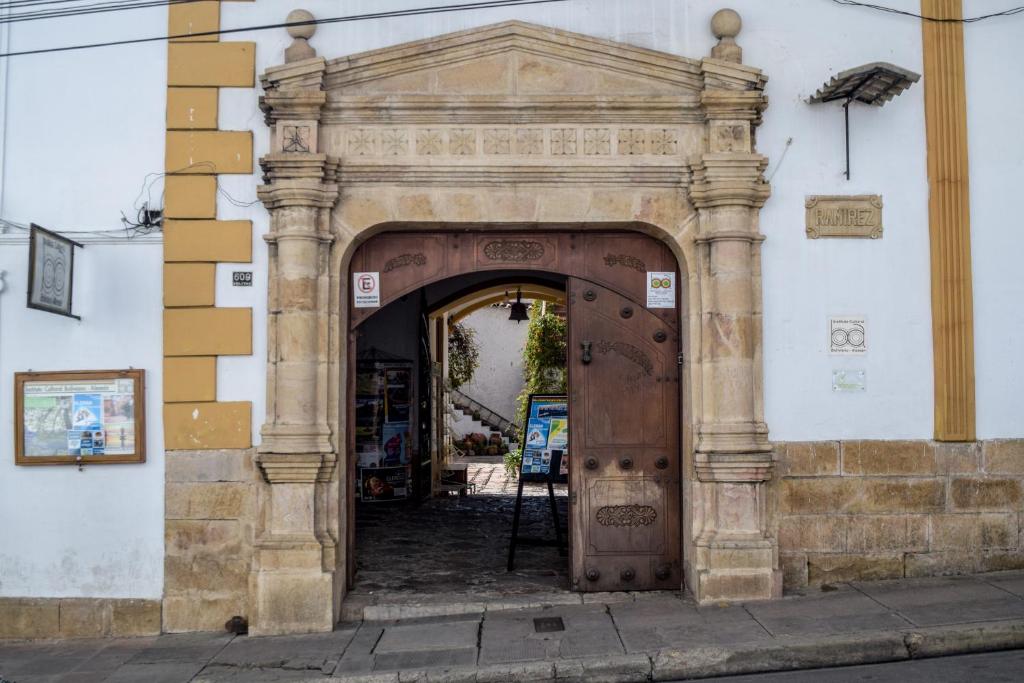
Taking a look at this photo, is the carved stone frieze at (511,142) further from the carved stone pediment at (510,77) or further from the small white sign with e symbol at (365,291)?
the small white sign with e symbol at (365,291)

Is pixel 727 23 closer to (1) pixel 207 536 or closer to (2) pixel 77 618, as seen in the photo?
(1) pixel 207 536

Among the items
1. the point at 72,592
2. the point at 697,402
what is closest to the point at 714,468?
the point at 697,402

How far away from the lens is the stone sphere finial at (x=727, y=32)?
6.77 metres

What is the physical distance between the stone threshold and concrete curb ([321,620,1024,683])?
123 cm

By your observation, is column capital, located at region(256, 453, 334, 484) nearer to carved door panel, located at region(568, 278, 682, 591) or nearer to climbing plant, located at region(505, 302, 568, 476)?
carved door panel, located at region(568, 278, 682, 591)

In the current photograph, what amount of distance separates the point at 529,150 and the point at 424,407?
21.1 feet

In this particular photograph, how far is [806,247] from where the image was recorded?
6.86 meters

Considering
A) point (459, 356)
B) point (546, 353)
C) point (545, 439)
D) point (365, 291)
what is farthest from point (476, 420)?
point (365, 291)

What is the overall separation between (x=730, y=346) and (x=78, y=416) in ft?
15.9

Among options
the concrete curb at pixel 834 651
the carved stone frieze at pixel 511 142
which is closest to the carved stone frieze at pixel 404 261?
the carved stone frieze at pixel 511 142

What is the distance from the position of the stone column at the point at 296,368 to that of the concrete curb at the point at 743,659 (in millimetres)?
1160

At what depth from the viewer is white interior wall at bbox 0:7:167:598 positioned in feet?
21.9

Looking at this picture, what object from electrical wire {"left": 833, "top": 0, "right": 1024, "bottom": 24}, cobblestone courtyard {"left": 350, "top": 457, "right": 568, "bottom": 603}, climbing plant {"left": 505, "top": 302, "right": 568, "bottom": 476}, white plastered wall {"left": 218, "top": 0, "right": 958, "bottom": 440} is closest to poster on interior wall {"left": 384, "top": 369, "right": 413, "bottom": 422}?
cobblestone courtyard {"left": 350, "top": 457, "right": 568, "bottom": 603}

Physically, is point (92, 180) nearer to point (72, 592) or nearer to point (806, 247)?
point (72, 592)
